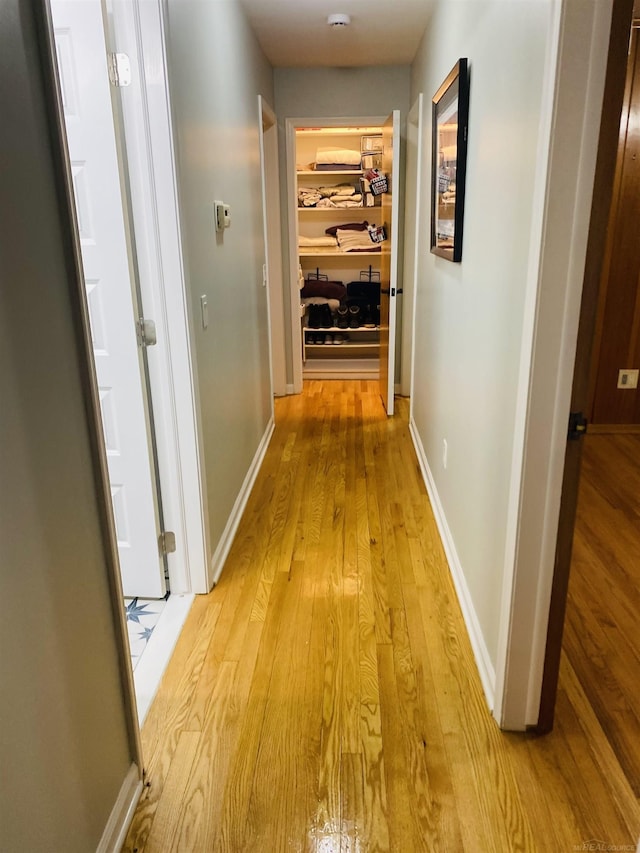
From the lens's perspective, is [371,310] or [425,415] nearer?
[425,415]

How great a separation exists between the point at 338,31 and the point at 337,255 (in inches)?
86.1

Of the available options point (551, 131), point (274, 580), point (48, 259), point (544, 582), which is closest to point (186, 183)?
point (48, 259)

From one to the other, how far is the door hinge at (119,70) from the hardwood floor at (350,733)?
1785mm

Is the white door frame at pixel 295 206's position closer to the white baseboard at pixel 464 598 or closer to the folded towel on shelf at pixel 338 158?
the folded towel on shelf at pixel 338 158

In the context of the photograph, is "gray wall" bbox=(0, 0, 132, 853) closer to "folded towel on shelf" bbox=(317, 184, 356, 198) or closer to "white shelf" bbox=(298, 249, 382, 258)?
"white shelf" bbox=(298, 249, 382, 258)

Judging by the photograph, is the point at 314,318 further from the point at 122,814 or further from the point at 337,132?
the point at 122,814

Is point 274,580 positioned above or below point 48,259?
below

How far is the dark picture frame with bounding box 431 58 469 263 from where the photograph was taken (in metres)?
2.23

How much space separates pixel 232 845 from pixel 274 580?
111 centimetres

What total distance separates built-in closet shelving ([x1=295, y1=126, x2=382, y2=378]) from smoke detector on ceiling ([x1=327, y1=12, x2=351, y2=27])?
1996mm

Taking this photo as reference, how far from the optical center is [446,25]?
8.89 feet

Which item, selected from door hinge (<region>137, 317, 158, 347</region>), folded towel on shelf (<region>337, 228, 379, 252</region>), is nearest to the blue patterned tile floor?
door hinge (<region>137, 317, 158, 347</region>)

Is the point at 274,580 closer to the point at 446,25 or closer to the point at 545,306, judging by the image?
the point at 545,306

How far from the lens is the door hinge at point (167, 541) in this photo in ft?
7.48
